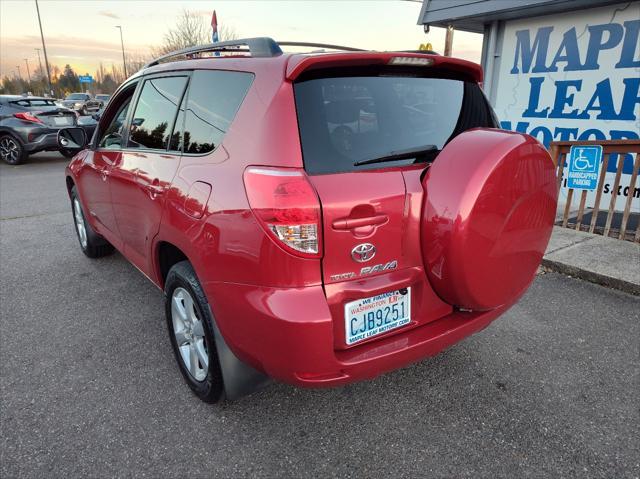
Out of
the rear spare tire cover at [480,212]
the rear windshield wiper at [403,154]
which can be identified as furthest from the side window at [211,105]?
the rear spare tire cover at [480,212]

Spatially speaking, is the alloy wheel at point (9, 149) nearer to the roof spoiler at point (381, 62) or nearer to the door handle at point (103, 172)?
the door handle at point (103, 172)

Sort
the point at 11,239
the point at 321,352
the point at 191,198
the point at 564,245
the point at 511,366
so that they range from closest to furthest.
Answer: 1. the point at 321,352
2. the point at 191,198
3. the point at 511,366
4. the point at 564,245
5. the point at 11,239

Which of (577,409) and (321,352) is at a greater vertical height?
(321,352)

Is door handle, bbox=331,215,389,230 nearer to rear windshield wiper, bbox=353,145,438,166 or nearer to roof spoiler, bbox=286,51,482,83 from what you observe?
rear windshield wiper, bbox=353,145,438,166

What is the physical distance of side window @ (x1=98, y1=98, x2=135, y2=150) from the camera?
3369 millimetres

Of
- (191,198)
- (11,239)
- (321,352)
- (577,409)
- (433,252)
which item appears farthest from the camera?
(11,239)

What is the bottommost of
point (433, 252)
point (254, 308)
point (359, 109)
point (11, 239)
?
point (11, 239)

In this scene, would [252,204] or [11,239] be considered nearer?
[252,204]

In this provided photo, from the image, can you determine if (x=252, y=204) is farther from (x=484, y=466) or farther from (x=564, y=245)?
(x=564, y=245)

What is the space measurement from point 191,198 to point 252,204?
1.64ft

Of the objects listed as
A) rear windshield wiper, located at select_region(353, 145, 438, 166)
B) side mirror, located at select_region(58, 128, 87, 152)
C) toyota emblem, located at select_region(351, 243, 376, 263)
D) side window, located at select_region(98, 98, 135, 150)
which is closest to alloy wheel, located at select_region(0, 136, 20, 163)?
side mirror, located at select_region(58, 128, 87, 152)

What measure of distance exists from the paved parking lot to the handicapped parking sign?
201 centimetres

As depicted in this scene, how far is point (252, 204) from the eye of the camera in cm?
181

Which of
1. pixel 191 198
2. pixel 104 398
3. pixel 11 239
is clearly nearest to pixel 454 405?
pixel 191 198
